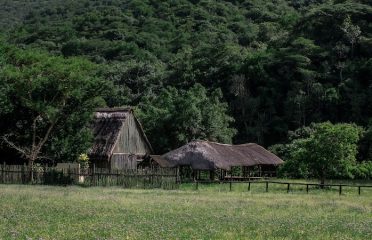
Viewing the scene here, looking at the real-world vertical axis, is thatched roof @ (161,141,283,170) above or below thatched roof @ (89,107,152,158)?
below

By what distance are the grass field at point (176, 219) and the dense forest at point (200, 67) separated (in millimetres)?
20041

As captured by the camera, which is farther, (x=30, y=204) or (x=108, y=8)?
(x=108, y=8)

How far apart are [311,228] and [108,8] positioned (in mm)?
126605

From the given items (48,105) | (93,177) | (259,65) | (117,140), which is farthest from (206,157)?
(259,65)

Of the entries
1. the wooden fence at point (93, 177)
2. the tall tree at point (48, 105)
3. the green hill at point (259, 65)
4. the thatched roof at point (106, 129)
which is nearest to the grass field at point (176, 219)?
the wooden fence at point (93, 177)

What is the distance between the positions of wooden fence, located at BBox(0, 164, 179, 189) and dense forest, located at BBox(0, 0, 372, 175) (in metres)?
5.15

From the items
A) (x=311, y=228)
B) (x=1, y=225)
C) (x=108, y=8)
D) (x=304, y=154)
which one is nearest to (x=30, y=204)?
(x=1, y=225)

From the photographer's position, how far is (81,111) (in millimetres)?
44844

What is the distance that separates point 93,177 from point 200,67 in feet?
164

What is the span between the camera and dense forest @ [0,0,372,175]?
45.1m

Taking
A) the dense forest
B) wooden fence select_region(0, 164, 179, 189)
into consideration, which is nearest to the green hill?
the dense forest

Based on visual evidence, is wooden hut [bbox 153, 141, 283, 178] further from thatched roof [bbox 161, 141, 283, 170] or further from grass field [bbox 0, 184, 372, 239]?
grass field [bbox 0, 184, 372, 239]

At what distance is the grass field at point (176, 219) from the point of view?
14.3m

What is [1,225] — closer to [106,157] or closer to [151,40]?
[106,157]
